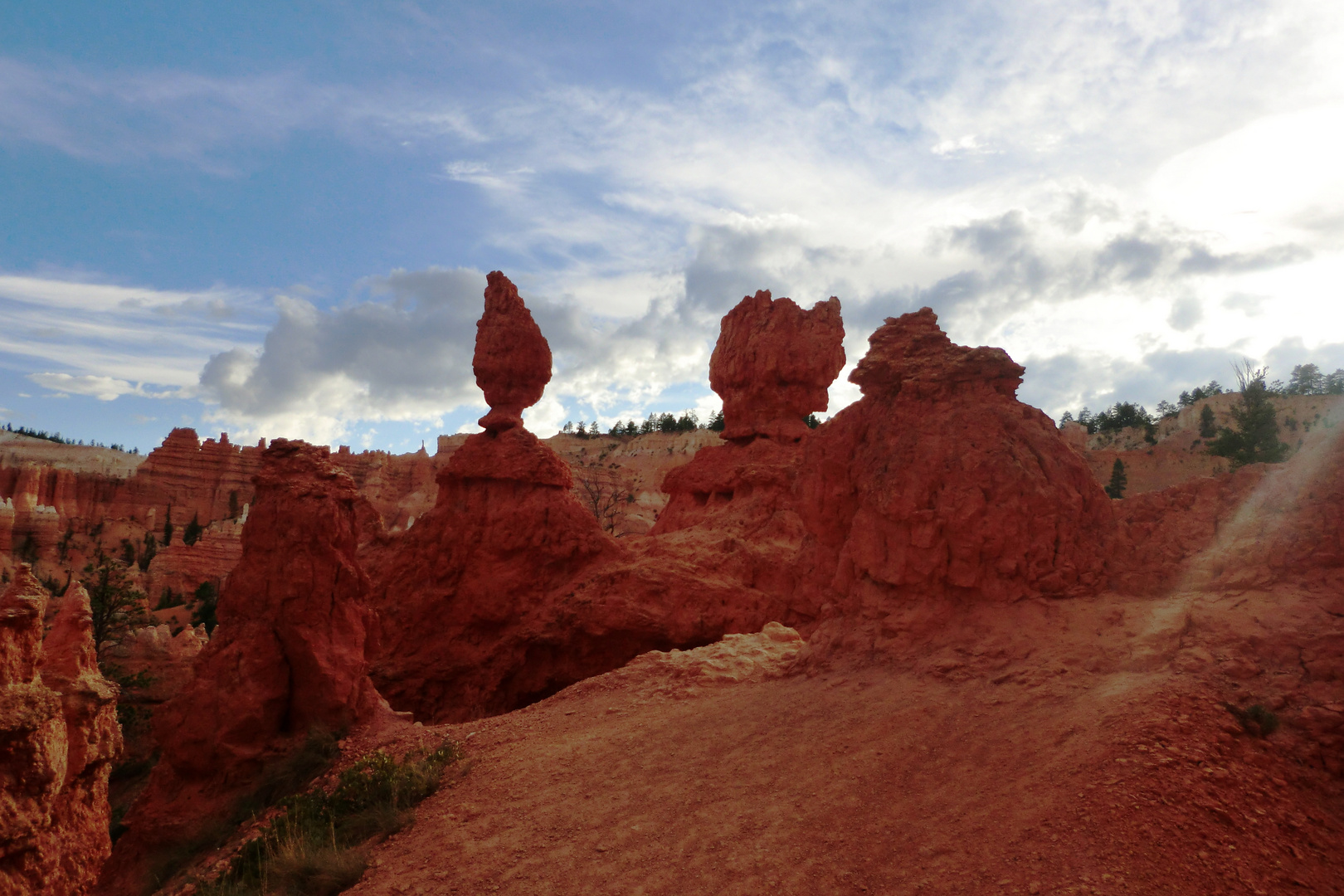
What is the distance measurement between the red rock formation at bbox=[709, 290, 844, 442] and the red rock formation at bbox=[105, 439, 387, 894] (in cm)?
1156

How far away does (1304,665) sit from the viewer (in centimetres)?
532

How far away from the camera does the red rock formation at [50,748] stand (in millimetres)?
5512

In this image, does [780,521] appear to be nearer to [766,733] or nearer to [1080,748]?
[766,733]

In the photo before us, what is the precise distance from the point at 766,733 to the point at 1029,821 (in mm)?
2735

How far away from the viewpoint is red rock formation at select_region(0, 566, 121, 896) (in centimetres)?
551

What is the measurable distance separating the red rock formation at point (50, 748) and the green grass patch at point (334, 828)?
1153mm

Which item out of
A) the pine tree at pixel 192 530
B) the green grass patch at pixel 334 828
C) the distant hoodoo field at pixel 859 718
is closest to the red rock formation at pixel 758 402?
the distant hoodoo field at pixel 859 718

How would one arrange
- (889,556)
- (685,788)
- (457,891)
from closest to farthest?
(457,891) < (685,788) < (889,556)

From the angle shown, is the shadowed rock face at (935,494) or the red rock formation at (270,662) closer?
the shadowed rock face at (935,494)

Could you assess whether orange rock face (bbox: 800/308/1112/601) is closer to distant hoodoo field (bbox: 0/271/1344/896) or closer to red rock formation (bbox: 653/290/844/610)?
distant hoodoo field (bbox: 0/271/1344/896)

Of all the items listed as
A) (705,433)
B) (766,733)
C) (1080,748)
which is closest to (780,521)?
(766,733)

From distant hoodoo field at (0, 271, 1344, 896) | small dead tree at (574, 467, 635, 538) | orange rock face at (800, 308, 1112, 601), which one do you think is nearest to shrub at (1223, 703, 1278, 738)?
distant hoodoo field at (0, 271, 1344, 896)

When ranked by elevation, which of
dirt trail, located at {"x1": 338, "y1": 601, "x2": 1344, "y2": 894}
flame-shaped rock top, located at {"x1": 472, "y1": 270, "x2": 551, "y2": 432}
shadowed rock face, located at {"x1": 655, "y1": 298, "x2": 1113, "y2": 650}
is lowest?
dirt trail, located at {"x1": 338, "y1": 601, "x2": 1344, "y2": 894}

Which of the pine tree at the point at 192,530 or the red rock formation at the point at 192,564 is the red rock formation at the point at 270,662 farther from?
the pine tree at the point at 192,530
